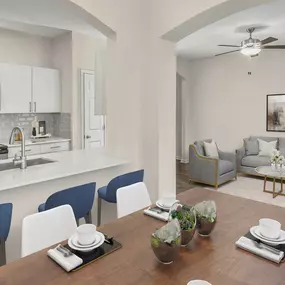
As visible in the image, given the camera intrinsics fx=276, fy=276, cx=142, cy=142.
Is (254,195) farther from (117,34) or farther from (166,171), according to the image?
(117,34)

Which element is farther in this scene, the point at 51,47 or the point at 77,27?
the point at 51,47

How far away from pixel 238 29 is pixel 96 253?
4.69m

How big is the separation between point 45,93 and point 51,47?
41.4 inches

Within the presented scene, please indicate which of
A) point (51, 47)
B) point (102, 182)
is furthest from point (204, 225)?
point (51, 47)

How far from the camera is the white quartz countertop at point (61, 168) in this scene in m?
2.27

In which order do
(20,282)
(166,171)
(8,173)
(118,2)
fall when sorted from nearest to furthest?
(20,282) → (8,173) → (118,2) → (166,171)

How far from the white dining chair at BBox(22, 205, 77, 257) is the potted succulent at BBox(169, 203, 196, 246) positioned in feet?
2.29

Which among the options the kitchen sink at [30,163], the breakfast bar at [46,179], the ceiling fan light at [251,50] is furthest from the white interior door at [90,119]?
the ceiling fan light at [251,50]

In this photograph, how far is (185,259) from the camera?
1313 millimetres

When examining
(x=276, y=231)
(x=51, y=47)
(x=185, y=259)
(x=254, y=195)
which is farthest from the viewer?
(x=51, y=47)

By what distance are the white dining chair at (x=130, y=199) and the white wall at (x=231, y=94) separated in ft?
17.7

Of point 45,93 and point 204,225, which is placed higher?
point 45,93

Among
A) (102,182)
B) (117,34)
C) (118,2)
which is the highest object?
(118,2)

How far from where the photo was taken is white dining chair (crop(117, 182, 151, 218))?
207 centimetres
